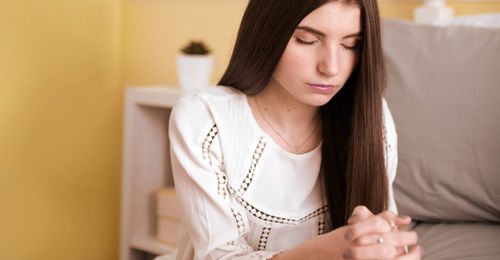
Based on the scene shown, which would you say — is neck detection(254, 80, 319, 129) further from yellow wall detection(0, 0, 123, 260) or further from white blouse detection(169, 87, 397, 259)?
yellow wall detection(0, 0, 123, 260)

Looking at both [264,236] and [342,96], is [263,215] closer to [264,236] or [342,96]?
[264,236]

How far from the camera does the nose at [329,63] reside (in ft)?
3.25

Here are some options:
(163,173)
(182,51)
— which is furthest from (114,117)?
(182,51)

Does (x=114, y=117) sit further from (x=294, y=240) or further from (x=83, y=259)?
(x=294, y=240)

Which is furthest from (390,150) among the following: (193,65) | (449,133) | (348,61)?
(193,65)

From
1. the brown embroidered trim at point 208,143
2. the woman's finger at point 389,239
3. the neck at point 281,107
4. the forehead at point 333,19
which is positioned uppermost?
the forehead at point 333,19

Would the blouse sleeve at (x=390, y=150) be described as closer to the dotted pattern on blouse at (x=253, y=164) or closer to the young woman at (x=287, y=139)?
the young woman at (x=287, y=139)

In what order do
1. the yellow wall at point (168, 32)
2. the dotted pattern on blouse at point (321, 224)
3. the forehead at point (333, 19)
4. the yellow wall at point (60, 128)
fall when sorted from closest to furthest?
the forehead at point (333, 19)
the dotted pattern on blouse at point (321, 224)
the yellow wall at point (60, 128)
the yellow wall at point (168, 32)

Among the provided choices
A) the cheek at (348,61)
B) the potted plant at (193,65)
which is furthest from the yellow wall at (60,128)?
the cheek at (348,61)

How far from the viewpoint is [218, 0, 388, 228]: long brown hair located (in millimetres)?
1006

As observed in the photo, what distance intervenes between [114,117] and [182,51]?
482mm

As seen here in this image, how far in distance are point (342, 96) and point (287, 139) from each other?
0.41 ft

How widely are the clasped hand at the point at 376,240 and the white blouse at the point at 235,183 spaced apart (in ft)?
0.57

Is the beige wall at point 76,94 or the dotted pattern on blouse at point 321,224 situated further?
the beige wall at point 76,94
